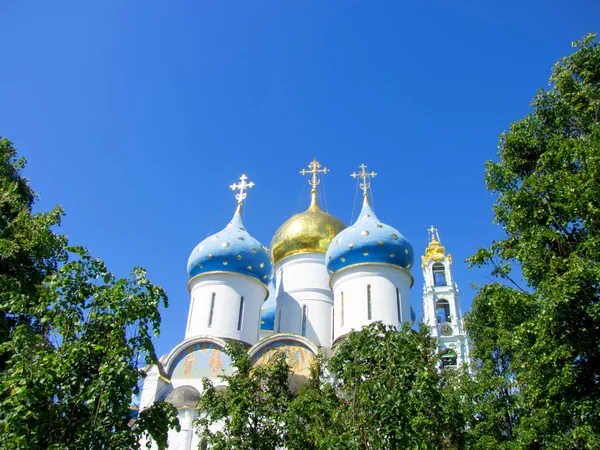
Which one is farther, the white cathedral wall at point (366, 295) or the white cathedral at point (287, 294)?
the white cathedral wall at point (366, 295)

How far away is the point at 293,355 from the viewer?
651 inches

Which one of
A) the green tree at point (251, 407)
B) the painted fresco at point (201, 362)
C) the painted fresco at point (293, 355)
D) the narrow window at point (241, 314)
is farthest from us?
the narrow window at point (241, 314)

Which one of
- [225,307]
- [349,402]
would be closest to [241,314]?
[225,307]

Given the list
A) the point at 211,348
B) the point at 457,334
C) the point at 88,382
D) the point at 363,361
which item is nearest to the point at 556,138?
the point at 363,361

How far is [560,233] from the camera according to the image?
342 inches

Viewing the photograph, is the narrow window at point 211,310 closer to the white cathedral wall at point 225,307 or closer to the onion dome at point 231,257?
the white cathedral wall at point 225,307

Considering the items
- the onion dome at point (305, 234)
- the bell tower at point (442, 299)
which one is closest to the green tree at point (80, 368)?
the onion dome at point (305, 234)

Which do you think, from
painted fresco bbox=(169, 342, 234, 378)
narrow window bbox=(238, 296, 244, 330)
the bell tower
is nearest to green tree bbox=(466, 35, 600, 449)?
painted fresco bbox=(169, 342, 234, 378)

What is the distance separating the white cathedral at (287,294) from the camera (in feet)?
54.1

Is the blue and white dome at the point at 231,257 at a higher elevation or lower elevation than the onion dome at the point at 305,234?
lower

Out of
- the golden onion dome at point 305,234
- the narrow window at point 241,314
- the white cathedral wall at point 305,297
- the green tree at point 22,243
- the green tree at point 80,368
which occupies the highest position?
the golden onion dome at point 305,234

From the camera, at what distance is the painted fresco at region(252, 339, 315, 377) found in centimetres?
1620

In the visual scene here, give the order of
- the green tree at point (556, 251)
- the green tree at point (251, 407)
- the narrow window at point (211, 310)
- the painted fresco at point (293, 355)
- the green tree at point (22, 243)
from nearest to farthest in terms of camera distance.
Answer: the green tree at point (556, 251)
the green tree at point (251, 407)
the green tree at point (22, 243)
the painted fresco at point (293, 355)
the narrow window at point (211, 310)

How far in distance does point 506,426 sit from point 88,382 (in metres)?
9.96
